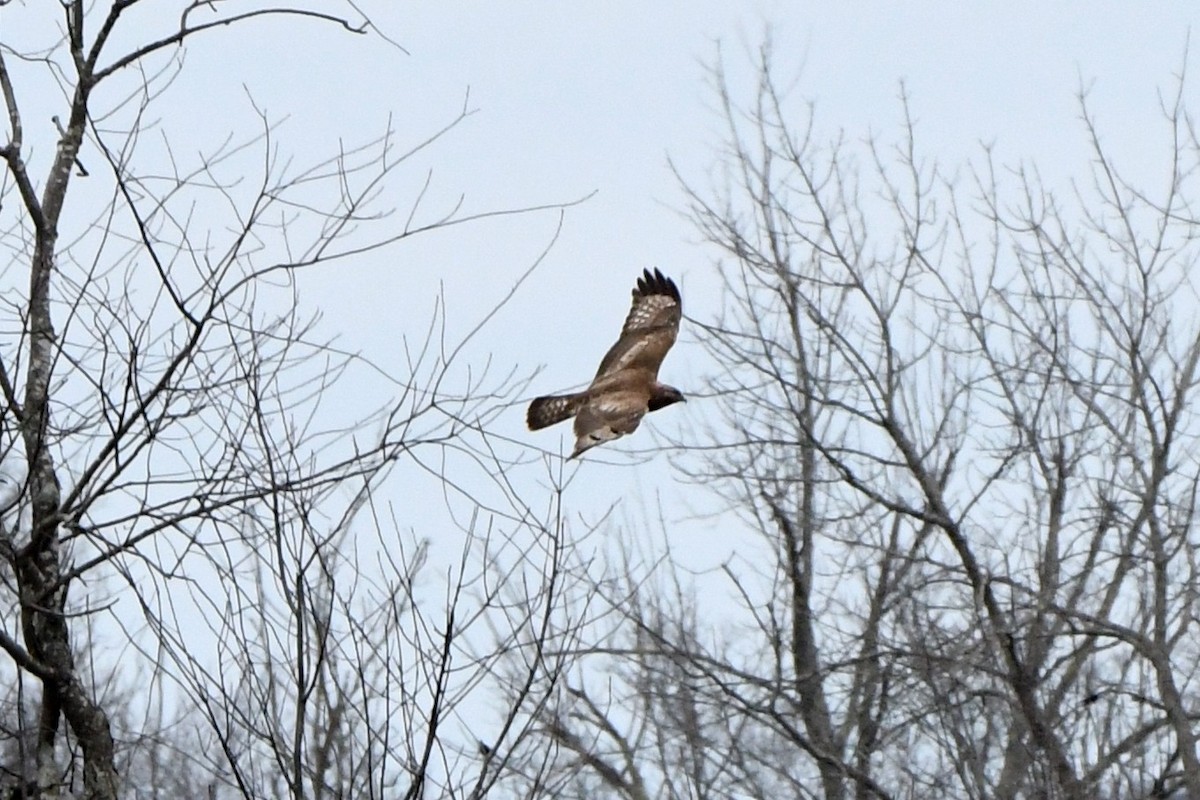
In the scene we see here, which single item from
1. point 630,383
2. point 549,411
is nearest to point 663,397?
point 630,383

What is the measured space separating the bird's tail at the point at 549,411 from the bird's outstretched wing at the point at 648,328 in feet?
3.30

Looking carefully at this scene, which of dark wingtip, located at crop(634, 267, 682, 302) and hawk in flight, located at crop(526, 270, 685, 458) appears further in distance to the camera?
dark wingtip, located at crop(634, 267, 682, 302)

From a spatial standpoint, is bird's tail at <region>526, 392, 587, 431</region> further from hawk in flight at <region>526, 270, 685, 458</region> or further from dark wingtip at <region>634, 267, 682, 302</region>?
dark wingtip at <region>634, 267, 682, 302</region>

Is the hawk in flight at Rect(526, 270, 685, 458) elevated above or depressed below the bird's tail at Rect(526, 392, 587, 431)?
above

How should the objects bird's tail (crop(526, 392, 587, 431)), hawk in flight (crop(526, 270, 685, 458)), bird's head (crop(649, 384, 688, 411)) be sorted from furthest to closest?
bird's head (crop(649, 384, 688, 411)) < hawk in flight (crop(526, 270, 685, 458)) < bird's tail (crop(526, 392, 587, 431))

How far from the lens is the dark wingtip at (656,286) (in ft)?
29.7

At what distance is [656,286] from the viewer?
29.8 ft

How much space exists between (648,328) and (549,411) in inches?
87.5

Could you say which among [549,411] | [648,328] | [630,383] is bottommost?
[549,411]

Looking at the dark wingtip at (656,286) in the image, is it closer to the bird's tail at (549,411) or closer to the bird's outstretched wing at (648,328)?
the bird's outstretched wing at (648,328)

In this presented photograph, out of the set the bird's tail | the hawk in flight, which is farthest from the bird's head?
the bird's tail

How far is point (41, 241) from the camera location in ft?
14.9

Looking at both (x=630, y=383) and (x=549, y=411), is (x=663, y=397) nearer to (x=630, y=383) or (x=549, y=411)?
(x=630, y=383)

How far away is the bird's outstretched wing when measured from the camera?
Answer: 8.04m
